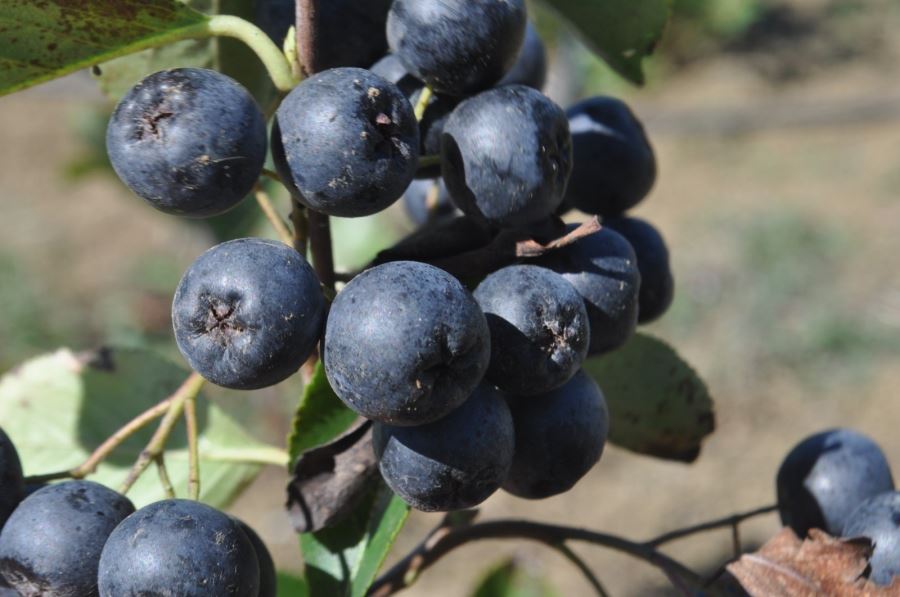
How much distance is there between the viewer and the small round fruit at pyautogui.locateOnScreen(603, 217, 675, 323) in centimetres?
123

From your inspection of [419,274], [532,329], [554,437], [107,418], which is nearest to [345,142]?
[419,274]

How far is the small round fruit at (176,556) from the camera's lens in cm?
91

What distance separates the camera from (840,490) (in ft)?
4.29

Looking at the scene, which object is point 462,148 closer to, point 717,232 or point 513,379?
point 513,379

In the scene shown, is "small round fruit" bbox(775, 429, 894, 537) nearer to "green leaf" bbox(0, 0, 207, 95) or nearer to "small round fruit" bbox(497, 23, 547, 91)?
"small round fruit" bbox(497, 23, 547, 91)

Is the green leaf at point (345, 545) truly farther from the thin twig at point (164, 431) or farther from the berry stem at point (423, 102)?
the berry stem at point (423, 102)

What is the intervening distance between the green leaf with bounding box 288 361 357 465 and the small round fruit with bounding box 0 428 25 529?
28 centimetres

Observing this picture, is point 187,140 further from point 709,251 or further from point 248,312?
point 709,251

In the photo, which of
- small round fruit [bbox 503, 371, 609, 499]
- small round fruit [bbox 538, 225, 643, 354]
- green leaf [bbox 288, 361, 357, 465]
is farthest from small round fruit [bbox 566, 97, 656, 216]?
green leaf [bbox 288, 361, 357, 465]

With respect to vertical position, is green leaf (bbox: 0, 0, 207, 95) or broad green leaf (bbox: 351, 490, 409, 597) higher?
green leaf (bbox: 0, 0, 207, 95)

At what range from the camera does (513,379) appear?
3.11 ft

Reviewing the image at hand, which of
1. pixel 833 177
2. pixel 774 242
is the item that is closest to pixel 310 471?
pixel 774 242

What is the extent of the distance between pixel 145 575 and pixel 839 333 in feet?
15.7

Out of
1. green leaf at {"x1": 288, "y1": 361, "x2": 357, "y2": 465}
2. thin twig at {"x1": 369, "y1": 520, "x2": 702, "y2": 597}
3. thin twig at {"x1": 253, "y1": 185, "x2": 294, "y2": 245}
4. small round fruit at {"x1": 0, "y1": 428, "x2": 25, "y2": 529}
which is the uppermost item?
thin twig at {"x1": 253, "y1": 185, "x2": 294, "y2": 245}
